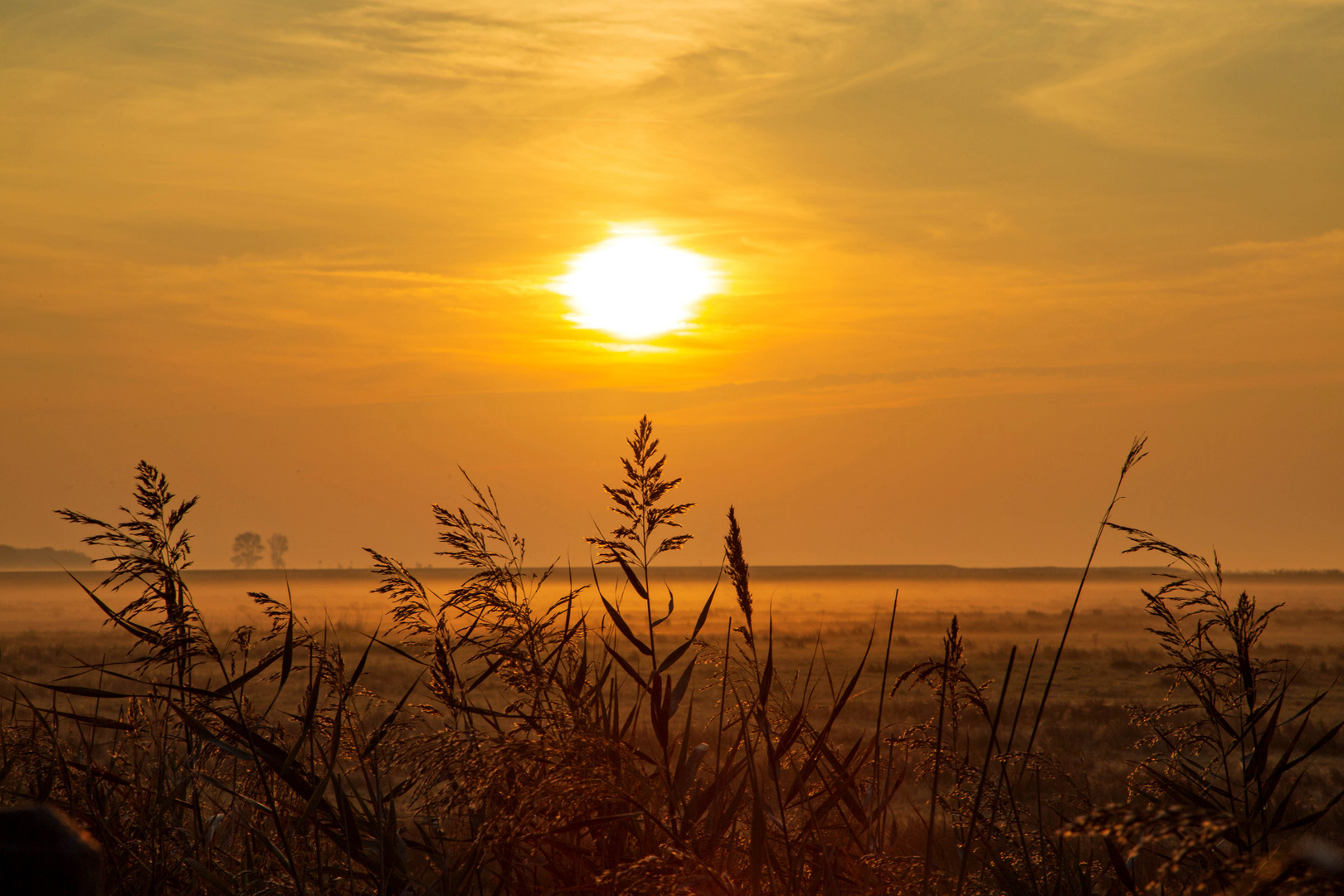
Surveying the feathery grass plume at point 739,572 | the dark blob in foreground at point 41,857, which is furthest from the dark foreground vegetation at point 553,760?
the dark blob in foreground at point 41,857

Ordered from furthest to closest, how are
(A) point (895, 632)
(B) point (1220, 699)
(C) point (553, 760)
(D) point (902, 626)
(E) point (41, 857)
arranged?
(D) point (902, 626) → (A) point (895, 632) → (B) point (1220, 699) → (C) point (553, 760) → (E) point (41, 857)

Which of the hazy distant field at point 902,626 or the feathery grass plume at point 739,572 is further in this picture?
the hazy distant field at point 902,626

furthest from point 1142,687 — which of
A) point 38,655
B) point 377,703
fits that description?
point 38,655

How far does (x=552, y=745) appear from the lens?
7.26 ft

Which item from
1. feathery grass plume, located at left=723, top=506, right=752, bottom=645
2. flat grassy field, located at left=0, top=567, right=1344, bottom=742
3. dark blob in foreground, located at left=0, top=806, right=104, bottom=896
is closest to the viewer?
dark blob in foreground, located at left=0, top=806, right=104, bottom=896

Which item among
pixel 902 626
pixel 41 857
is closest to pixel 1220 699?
pixel 41 857

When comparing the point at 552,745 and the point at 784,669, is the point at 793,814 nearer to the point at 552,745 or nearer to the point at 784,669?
the point at 552,745

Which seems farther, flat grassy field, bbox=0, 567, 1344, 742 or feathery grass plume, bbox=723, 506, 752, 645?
flat grassy field, bbox=0, 567, 1344, 742

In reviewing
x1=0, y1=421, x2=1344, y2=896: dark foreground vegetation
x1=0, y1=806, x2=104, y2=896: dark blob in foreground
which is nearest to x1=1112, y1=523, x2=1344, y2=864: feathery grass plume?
x1=0, y1=421, x2=1344, y2=896: dark foreground vegetation

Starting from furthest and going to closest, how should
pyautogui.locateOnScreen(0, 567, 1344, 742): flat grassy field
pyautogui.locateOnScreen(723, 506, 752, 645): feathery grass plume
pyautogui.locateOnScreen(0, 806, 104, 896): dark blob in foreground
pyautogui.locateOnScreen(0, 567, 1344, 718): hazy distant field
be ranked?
pyautogui.locateOnScreen(0, 567, 1344, 718): hazy distant field < pyautogui.locateOnScreen(0, 567, 1344, 742): flat grassy field < pyautogui.locateOnScreen(723, 506, 752, 645): feathery grass plume < pyautogui.locateOnScreen(0, 806, 104, 896): dark blob in foreground

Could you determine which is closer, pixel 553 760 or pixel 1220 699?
pixel 553 760

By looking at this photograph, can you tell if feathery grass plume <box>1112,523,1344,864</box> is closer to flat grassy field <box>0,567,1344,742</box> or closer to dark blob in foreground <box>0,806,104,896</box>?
flat grassy field <box>0,567,1344,742</box>

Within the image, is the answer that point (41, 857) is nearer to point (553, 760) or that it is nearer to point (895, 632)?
point (553, 760)

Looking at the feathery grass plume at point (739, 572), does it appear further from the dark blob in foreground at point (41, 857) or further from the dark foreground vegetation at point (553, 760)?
the dark blob in foreground at point (41, 857)
